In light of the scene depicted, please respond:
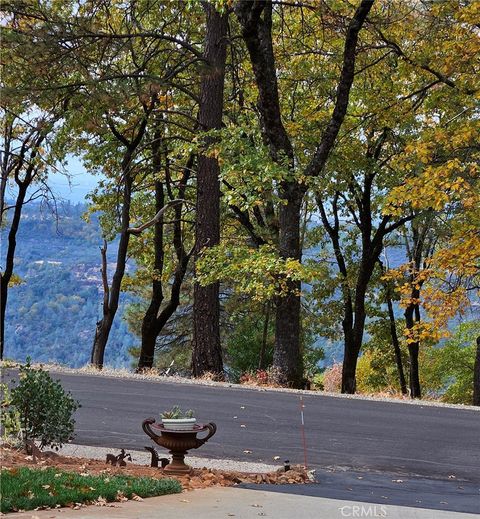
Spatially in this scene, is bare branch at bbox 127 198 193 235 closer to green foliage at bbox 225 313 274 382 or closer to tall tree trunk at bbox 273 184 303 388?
tall tree trunk at bbox 273 184 303 388

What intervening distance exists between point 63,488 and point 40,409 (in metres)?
2.89

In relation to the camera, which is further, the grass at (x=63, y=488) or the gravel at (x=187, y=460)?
the gravel at (x=187, y=460)

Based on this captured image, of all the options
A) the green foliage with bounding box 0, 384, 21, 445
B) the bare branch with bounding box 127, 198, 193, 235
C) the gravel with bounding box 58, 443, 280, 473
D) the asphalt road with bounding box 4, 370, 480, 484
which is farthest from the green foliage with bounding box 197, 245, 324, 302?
the green foliage with bounding box 0, 384, 21, 445

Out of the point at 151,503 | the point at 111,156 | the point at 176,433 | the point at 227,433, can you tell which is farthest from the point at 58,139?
the point at 151,503

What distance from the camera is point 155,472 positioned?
1107 cm

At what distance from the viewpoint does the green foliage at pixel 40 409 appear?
37.7 feet

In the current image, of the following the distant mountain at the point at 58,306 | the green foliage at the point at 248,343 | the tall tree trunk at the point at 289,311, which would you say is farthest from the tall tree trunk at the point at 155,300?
the distant mountain at the point at 58,306

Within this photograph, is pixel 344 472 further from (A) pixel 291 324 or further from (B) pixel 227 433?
(A) pixel 291 324

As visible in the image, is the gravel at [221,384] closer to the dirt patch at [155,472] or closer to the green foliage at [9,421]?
the green foliage at [9,421]

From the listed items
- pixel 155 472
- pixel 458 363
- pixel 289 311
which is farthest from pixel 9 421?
pixel 458 363

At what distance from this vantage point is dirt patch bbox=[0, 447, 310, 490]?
1045 centimetres

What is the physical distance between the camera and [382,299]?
39.0 m

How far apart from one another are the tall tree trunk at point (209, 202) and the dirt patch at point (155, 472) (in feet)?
40.8

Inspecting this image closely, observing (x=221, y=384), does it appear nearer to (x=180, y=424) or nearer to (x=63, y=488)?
(x=180, y=424)
